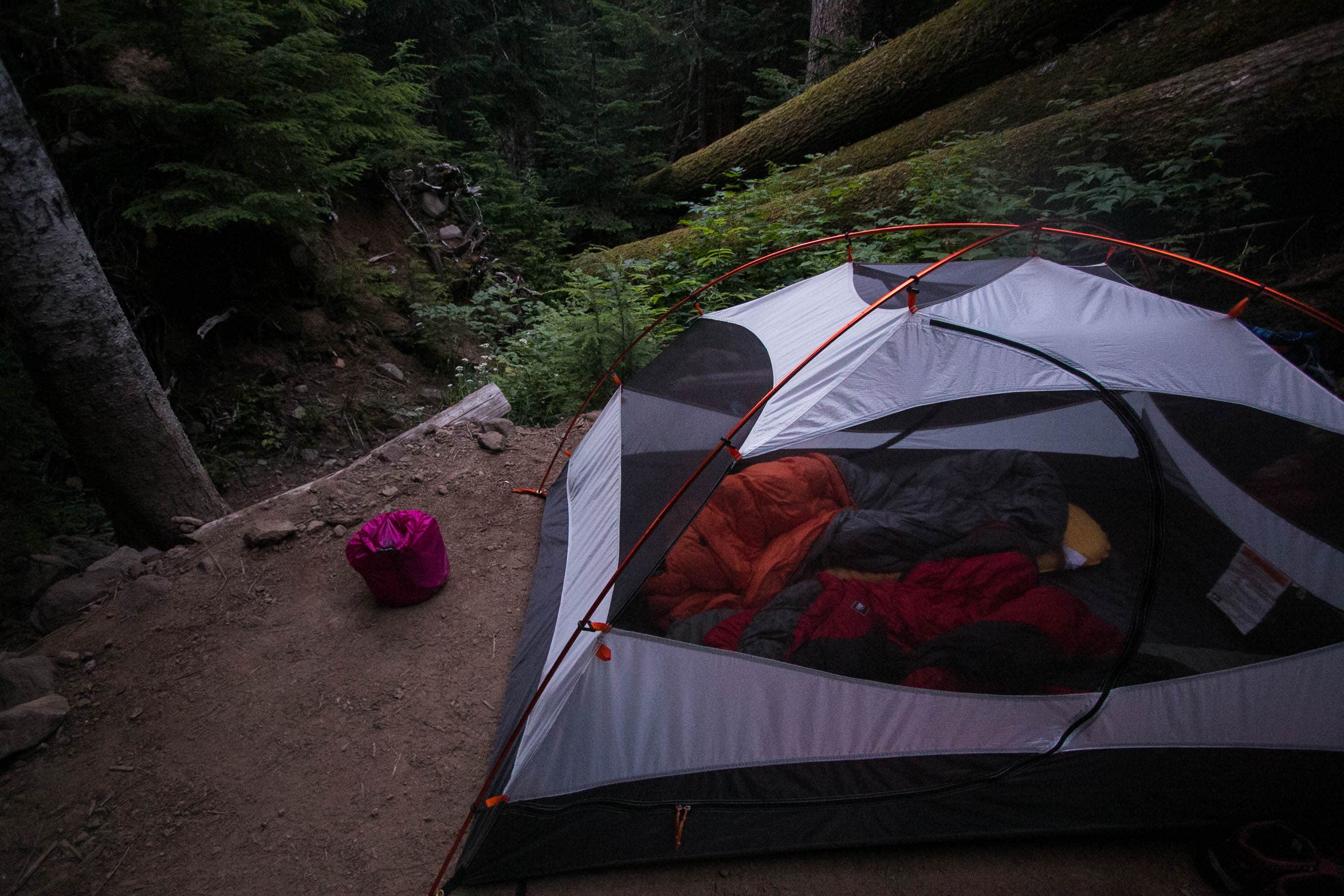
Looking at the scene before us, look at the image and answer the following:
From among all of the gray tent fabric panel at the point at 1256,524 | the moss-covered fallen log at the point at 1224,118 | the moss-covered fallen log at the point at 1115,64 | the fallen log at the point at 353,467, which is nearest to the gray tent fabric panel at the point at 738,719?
the gray tent fabric panel at the point at 1256,524

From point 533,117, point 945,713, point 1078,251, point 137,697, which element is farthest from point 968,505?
point 533,117

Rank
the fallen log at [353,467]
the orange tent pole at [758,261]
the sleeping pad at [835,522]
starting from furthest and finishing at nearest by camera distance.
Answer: the fallen log at [353,467], the orange tent pole at [758,261], the sleeping pad at [835,522]

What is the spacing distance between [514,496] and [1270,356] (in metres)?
3.71

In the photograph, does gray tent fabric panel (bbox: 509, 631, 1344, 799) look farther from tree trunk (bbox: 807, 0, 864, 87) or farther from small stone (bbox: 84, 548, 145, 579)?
tree trunk (bbox: 807, 0, 864, 87)

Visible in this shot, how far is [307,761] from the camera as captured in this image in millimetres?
2305

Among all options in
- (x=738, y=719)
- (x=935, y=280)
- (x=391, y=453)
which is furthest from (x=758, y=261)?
(x=391, y=453)

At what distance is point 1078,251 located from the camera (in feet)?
13.3

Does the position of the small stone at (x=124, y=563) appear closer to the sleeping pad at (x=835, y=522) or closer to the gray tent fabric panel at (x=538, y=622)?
the gray tent fabric panel at (x=538, y=622)

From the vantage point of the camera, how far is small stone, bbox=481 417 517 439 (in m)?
4.44

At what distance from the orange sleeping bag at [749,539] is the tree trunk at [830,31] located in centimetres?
775

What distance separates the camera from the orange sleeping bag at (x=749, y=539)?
7.11 feet

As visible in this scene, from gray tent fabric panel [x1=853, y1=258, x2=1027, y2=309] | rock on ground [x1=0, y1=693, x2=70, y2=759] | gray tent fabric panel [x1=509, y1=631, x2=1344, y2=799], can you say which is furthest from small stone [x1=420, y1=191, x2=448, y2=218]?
gray tent fabric panel [x1=509, y1=631, x2=1344, y2=799]

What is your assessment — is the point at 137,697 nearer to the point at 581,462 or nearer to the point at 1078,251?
the point at 581,462

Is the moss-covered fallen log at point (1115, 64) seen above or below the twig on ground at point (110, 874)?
above
